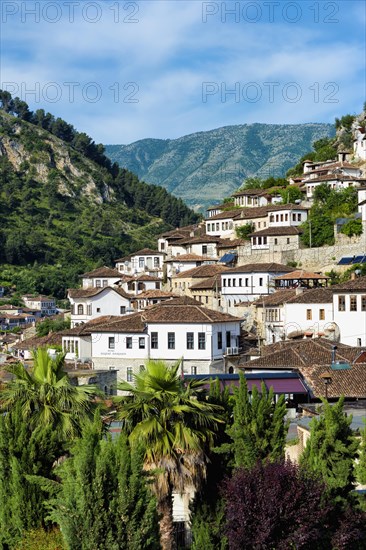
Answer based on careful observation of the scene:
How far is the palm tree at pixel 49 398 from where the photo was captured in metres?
20.0

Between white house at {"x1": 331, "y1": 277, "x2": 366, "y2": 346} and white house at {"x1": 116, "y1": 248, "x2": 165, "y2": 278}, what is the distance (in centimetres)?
3804

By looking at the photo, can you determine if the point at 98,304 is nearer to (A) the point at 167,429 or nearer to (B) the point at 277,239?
(B) the point at 277,239

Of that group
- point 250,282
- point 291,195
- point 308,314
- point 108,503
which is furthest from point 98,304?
point 108,503

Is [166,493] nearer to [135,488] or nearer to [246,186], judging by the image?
[135,488]

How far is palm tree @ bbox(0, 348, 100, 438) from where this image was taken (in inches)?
789

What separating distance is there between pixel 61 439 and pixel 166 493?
3287 mm

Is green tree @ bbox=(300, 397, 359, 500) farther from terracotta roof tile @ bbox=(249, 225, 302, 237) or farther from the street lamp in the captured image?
terracotta roof tile @ bbox=(249, 225, 302, 237)

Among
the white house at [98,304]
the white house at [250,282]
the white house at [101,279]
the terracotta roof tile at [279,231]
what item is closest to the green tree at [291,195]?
the terracotta roof tile at [279,231]

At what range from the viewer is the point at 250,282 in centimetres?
6906

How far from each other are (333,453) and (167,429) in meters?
3.88

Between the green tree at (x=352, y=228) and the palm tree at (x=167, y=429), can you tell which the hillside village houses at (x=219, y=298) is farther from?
the palm tree at (x=167, y=429)

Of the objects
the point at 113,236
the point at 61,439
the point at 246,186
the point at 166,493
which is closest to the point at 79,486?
the point at 166,493

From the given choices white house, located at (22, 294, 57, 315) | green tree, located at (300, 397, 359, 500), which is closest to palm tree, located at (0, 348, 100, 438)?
green tree, located at (300, 397, 359, 500)

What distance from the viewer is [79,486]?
631 inches
